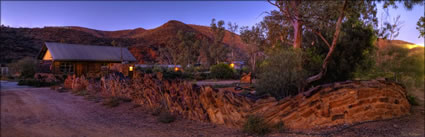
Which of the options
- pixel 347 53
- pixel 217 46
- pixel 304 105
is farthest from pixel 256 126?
pixel 217 46

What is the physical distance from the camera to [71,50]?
4691 mm

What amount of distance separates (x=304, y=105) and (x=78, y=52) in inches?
169

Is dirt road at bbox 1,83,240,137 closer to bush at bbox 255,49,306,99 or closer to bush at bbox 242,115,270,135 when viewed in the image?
bush at bbox 242,115,270,135

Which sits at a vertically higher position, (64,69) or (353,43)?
(353,43)

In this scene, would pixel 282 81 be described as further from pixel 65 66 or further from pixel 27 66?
pixel 27 66

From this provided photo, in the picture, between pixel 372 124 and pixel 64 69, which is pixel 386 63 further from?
pixel 64 69

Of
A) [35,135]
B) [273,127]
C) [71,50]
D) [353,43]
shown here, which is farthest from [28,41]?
[353,43]

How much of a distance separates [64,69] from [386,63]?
460 inches

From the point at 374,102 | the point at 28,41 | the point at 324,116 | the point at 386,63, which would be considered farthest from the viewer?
the point at 386,63

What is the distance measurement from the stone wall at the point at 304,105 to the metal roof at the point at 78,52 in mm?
1904

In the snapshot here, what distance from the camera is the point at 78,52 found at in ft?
15.3

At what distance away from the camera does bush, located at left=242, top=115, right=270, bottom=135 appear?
469 cm

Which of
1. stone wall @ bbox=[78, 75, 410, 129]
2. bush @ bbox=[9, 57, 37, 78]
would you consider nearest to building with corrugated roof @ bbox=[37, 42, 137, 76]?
bush @ bbox=[9, 57, 37, 78]

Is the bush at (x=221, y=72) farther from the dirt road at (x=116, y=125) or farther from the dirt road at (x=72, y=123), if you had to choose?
the dirt road at (x=116, y=125)
